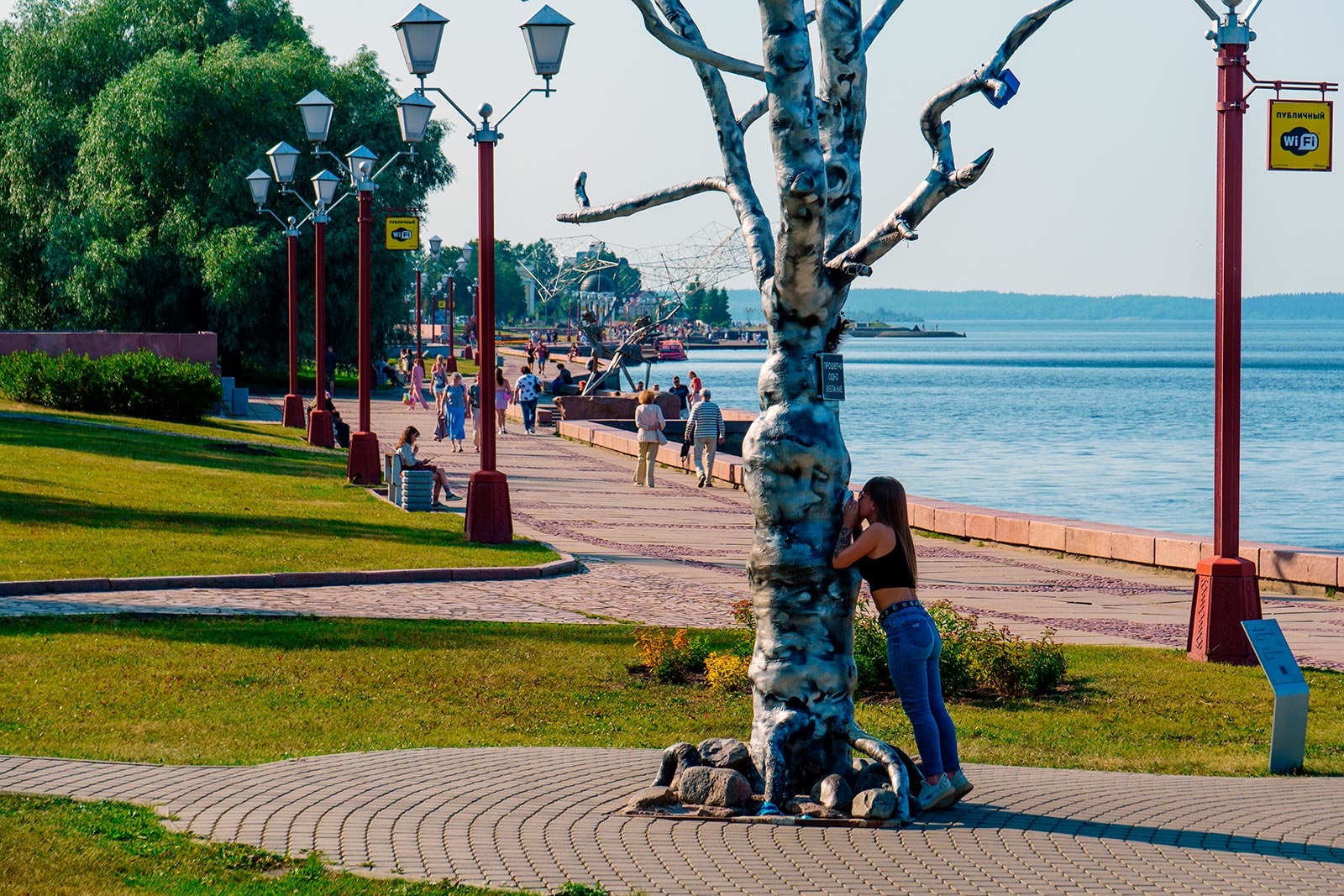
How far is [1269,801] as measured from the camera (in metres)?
7.18

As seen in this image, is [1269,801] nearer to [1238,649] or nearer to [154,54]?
[1238,649]

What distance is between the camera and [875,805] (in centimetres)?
648

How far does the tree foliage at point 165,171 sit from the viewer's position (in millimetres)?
47344

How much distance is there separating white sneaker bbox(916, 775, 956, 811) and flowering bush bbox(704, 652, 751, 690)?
3.09 m

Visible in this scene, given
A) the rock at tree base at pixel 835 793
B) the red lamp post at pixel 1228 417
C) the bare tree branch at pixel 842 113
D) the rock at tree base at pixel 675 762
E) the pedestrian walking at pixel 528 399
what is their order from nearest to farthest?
the rock at tree base at pixel 835 793 → the rock at tree base at pixel 675 762 → the bare tree branch at pixel 842 113 → the red lamp post at pixel 1228 417 → the pedestrian walking at pixel 528 399

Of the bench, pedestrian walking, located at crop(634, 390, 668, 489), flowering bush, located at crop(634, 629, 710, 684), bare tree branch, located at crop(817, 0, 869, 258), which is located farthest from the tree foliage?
bare tree branch, located at crop(817, 0, 869, 258)

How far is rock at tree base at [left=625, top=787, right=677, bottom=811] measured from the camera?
6672 mm

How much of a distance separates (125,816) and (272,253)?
43.0 metres

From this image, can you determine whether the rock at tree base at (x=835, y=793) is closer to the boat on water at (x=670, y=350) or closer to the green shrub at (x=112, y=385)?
the green shrub at (x=112, y=385)

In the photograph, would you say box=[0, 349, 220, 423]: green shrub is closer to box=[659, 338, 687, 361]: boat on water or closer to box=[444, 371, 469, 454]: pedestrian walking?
box=[444, 371, 469, 454]: pedestrian walking

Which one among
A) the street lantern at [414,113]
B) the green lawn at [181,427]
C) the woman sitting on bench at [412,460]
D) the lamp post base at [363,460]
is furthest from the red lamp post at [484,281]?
the green lawn at [181,427]

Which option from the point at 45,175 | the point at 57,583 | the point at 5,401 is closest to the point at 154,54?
the point at 45,175

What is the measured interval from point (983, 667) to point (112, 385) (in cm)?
2520

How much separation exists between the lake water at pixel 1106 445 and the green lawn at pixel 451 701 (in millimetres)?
3633
